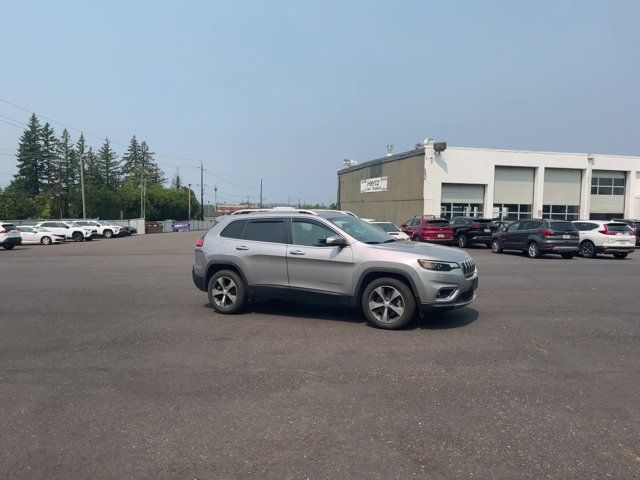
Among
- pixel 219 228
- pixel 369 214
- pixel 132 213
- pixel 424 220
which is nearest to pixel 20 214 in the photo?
pixel 132 213

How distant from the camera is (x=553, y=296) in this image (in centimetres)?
996

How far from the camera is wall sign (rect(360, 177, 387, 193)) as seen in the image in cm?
4405

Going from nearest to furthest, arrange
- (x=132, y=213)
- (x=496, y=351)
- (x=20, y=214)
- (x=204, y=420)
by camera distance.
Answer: (x=204, y=420) < (x=496, y=351) < (x=20, y=214) < (x=132, y=213)

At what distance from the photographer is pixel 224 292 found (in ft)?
26.9

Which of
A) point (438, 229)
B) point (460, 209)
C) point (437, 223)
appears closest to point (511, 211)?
point (460, 209)

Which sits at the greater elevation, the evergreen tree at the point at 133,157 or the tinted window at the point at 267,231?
the evergreen tree at the point at 133,157

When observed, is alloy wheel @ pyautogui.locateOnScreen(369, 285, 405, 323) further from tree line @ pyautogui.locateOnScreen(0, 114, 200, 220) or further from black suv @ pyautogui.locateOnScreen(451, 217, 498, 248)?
tree line @ pyautogui.locateOnScreen(0, 114, 200, 220)

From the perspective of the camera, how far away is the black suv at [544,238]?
1919cm

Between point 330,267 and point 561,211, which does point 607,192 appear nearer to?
point 561,211

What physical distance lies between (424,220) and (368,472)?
23.1 m

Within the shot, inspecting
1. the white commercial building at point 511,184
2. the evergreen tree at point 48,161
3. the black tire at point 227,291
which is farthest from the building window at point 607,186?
the evergreen tree at point 48,161

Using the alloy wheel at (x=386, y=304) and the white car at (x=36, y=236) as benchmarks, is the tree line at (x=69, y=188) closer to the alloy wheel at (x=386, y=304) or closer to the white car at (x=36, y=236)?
the white car at (x=36, y=236)

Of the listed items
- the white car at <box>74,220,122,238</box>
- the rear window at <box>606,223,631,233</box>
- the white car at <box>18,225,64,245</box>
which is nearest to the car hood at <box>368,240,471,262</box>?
the rear window at <box>606,223,631,233</box>

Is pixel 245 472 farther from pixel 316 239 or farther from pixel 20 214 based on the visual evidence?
pixel 20 214
